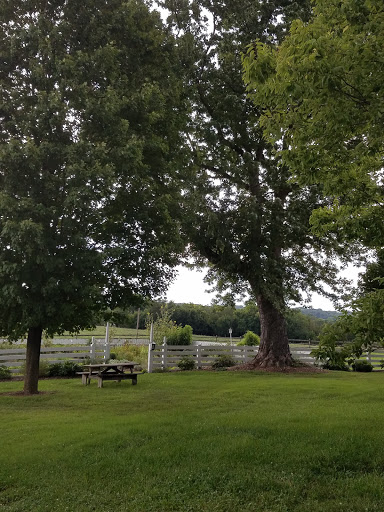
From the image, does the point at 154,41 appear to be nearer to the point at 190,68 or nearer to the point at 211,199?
the point at 190,68

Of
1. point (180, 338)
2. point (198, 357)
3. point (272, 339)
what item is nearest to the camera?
point (272, 339)

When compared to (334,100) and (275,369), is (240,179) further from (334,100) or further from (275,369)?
(334,100)

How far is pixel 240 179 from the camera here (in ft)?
61.5

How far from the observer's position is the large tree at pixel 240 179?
1691 cm

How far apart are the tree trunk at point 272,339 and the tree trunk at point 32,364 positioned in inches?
410

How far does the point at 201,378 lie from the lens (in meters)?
15.2

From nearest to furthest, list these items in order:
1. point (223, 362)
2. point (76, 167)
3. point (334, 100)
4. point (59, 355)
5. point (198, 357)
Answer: point (334, 100) → point (76, 167) → point (59, 355) → point (198, 357) → point (223, 362)

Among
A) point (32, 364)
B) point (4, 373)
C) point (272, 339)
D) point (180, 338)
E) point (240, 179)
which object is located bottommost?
point (4, 373)

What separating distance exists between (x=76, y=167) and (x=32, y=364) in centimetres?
590

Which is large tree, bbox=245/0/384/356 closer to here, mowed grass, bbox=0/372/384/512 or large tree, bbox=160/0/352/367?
mowed grass, bbox=0/372/384/512

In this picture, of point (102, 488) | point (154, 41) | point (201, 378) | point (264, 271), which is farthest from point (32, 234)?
point (264, 271)

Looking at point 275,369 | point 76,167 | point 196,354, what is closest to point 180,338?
point 196,354

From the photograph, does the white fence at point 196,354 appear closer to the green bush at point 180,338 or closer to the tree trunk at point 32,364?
the green bush at point 180,338

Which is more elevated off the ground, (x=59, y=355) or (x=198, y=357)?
(x=59, y=355)
